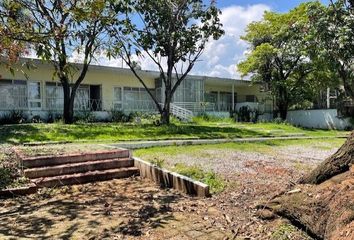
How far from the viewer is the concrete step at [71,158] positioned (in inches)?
310

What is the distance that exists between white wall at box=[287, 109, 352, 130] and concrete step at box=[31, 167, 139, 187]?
22.1 m

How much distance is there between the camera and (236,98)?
120 feet

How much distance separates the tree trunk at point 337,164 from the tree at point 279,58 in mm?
21987

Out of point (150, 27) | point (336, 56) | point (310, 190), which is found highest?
point (150, 27)

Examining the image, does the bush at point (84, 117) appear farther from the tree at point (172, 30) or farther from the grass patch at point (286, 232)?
the grass patch at point (286, 232)

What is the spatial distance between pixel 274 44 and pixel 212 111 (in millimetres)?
7221

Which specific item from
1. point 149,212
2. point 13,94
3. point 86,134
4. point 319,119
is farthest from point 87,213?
point 319,119

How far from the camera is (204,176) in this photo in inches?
282

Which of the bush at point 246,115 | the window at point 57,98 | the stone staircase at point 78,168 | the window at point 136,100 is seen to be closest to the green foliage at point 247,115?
the bush at point 246,115

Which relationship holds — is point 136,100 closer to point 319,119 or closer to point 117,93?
point 117,93

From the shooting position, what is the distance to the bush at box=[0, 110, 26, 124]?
20438 mm

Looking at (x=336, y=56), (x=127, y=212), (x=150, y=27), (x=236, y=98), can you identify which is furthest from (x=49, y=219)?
(x=236, y=98)

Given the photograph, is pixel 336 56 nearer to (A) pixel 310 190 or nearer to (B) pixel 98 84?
(B) pixel 98 84

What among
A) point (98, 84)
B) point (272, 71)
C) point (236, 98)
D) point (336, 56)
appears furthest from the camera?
point (236, 98)
